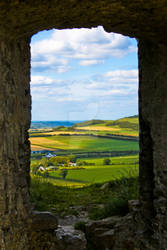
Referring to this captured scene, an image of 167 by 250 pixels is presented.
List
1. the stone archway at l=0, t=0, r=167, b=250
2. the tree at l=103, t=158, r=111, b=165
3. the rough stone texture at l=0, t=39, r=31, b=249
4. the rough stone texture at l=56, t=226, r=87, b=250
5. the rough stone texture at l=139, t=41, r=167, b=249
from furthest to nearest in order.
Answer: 1. the tree at l=103, t=158, r=111, b=165
2. the rough stone texture at l=56, t=226, r=87, b=250
3. the rough stone texture at l=139, t=41, r=167, b=249
4. the rough stone texture at l=0, t=39, r=31, b=249
5. the stone archway at l=0, t=0, r=167, b=250

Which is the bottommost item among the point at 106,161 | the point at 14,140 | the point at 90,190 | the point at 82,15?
the point at 90,190

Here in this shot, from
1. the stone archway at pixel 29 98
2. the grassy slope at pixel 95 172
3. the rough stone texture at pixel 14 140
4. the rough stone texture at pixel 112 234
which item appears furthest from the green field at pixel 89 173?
the rough stone texture at pixel 14 140

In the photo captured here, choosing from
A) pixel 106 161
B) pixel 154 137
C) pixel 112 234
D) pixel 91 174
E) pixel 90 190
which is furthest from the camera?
pixel 106 161

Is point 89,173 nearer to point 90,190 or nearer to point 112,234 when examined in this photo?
point 90,190

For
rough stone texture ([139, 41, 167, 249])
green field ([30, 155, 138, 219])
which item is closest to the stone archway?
rough stone texture ([139, 41, 167, 249])

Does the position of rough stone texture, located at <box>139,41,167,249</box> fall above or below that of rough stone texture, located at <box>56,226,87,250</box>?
above

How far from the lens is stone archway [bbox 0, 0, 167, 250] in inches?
88.3

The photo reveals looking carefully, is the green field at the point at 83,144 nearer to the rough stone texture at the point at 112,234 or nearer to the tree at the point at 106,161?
the tree at the point at 106,161

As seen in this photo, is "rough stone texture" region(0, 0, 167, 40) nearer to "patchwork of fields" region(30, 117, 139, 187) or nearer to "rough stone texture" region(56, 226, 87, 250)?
"rough stone texture" region(56, 226, 87, 250)

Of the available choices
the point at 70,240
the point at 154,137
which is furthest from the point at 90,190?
the point at 154,137

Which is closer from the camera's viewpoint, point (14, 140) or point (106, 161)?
point (14, 140)

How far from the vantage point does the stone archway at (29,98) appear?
7.36ft

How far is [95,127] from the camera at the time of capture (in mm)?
8867

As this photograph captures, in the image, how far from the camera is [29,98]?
3.14 m
